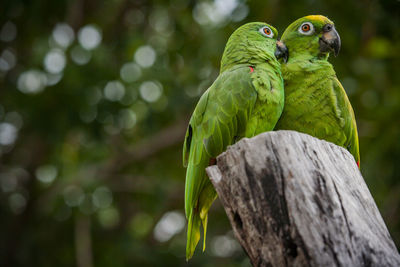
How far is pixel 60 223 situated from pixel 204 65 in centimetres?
443

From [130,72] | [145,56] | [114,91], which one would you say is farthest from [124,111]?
[145,56]

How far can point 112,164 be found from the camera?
8.11m

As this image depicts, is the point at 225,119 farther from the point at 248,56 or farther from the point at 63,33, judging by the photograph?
the point at 63,33

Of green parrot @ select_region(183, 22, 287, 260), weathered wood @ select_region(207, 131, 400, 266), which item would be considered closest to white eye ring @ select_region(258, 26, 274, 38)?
green parrot @ select_region(183, 22, 287, 260)

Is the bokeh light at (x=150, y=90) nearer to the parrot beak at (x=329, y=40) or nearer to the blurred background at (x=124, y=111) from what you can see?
the blurred background at (x=124, y=111)

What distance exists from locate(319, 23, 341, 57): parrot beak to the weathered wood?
171cm

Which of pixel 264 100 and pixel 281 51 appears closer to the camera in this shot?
pixel 264 100

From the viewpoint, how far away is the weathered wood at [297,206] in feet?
6.89

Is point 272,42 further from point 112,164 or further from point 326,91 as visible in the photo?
point 112,164

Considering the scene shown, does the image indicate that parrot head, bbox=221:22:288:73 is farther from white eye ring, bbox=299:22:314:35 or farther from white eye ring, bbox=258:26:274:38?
white eye ring, bbox=299:22:314:35

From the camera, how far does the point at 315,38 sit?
3.88 m

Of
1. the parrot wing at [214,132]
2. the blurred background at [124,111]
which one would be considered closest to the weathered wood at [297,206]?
the parrot wing at [214,132]

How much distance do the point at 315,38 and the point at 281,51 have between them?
1.08 feet

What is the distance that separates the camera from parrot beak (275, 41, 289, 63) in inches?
156
